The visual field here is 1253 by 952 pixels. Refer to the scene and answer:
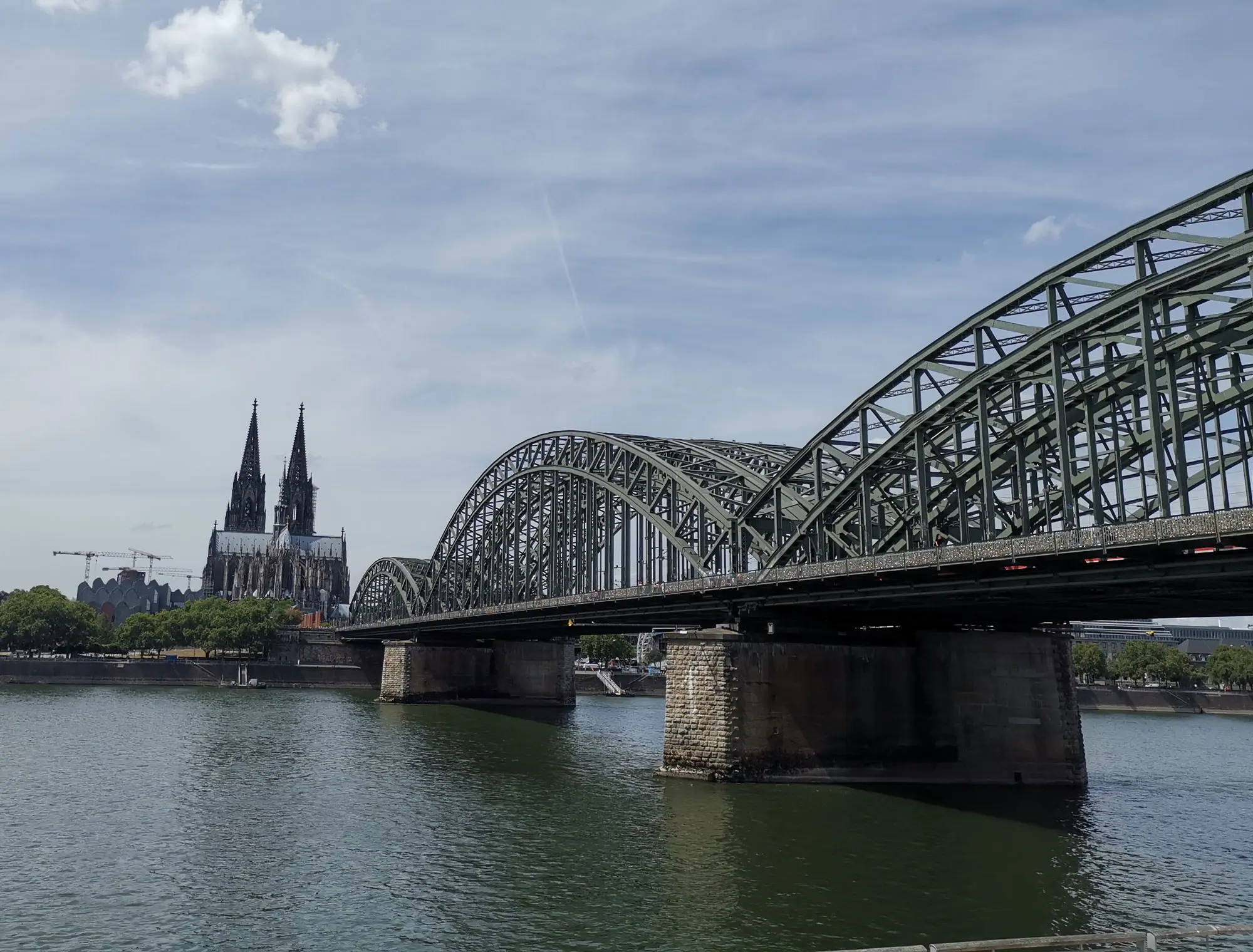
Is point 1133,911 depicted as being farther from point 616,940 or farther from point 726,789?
point 726,789

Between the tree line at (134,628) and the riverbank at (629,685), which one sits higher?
the tree line at (134,628)

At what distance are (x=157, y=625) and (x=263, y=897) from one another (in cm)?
15910

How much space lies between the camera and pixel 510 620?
3637 inches

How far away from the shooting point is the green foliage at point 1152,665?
552ft

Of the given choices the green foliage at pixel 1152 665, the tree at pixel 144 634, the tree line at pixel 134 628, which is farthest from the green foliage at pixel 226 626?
the green foliage at pixel 1152 665

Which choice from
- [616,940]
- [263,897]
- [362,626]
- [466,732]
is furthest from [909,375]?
[362,626]

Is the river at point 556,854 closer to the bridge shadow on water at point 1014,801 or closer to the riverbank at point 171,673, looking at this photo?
the bridge shadow on water at point 1014,801

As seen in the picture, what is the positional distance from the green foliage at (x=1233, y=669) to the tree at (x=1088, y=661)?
53.9 ft

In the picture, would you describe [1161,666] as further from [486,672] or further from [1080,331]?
[1080,331]

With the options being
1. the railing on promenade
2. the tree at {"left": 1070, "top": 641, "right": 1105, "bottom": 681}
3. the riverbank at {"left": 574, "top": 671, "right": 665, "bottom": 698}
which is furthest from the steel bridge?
the tree at {"left": 1070, "top": 641, "right": 1105, "bottom": 681}

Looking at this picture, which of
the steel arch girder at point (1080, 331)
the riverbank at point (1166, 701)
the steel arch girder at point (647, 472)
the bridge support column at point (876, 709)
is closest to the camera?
the steel arch girder at point (1080, 331)

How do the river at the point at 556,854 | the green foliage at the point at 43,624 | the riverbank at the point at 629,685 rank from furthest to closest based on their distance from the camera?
the riverbank at the point at 629,685
the green foliage at the point at 43,624
the river at the point at 556,854

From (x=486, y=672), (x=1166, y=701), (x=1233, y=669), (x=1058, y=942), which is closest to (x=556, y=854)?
(x=1058, y=942)

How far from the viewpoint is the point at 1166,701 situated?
148m
